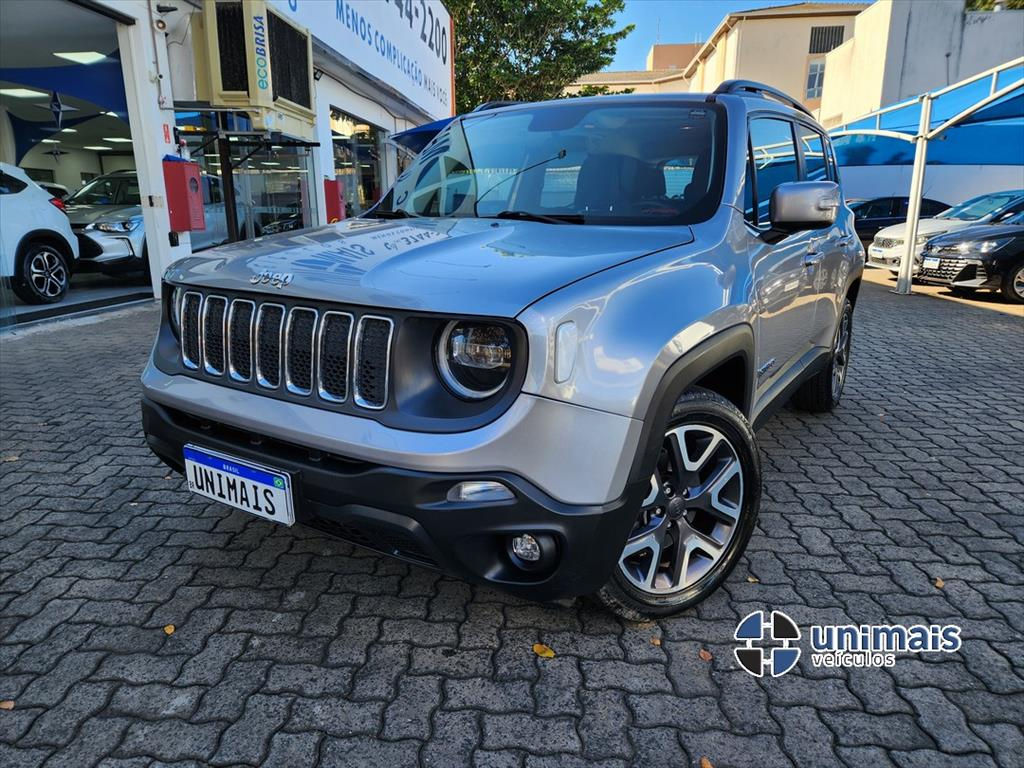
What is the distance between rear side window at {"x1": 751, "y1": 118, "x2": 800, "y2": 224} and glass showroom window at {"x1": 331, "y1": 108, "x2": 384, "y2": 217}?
11511 mm

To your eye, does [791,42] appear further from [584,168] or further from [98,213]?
[584,168]

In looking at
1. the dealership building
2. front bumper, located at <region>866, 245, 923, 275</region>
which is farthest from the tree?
front bumper, located at <region>866, 245, 923, 275</region>

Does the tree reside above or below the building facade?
below

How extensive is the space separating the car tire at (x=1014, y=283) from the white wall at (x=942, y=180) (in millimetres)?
11442

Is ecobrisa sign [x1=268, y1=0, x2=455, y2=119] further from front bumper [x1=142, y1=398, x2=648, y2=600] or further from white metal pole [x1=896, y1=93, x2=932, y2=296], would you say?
front bumper [x1=142, y1=398, x2=648, y2=600]

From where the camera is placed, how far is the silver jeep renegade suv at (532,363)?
1869mm

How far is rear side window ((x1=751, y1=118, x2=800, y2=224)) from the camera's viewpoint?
3.03 metres

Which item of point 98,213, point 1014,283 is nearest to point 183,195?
point 98,213

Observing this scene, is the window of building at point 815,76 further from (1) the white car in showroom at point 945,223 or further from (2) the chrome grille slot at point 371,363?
(2) the chrome grille slot at point 371,363

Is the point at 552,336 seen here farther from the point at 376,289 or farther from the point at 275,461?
the point at 275,461

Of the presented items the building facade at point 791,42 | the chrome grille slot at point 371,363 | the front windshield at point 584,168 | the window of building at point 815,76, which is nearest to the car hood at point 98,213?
the front windshield at point 584,168

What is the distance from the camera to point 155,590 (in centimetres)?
265

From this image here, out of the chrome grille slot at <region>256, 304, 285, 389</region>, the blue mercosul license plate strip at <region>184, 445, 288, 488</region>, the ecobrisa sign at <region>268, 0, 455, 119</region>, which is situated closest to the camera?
the blue mercosul license plate strip at <region>184, 445, 288, 488</region>

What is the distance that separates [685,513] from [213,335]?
5.65 ft
